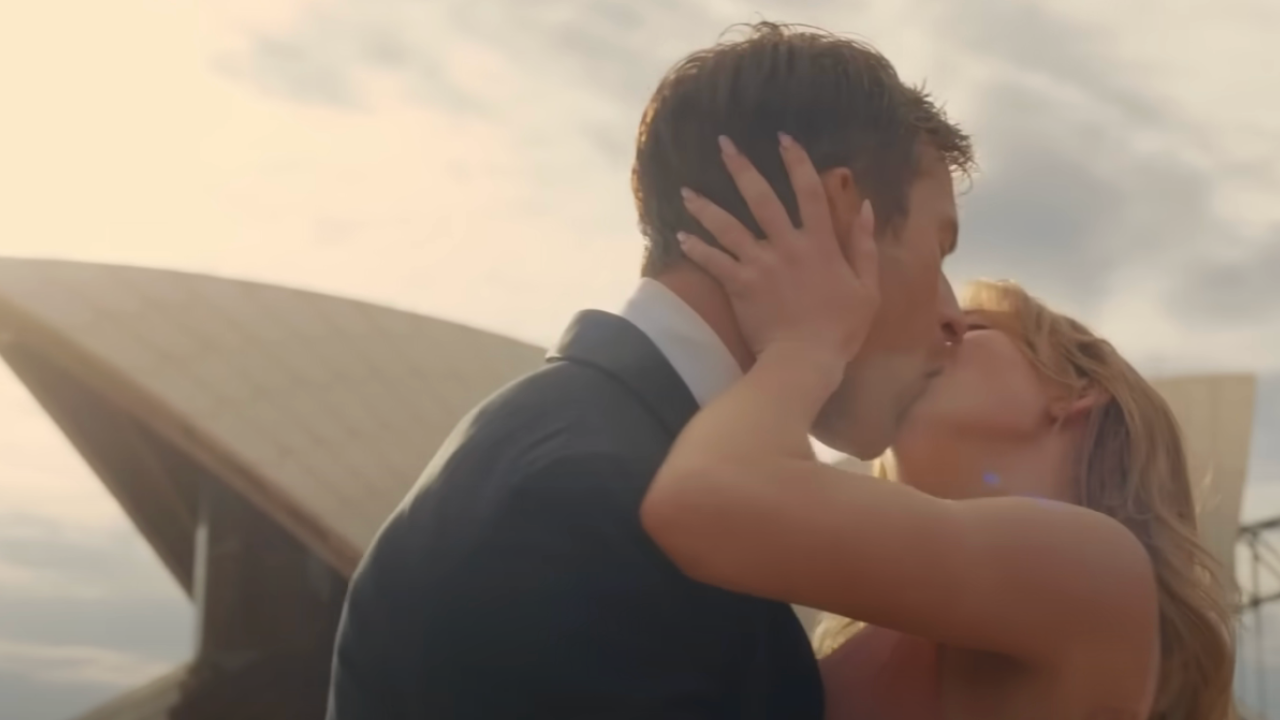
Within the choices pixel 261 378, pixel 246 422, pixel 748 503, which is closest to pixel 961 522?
pixel 748 503

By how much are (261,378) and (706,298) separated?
8.22 metres

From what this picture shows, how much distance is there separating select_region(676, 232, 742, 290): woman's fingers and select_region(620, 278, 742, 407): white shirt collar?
0.04m

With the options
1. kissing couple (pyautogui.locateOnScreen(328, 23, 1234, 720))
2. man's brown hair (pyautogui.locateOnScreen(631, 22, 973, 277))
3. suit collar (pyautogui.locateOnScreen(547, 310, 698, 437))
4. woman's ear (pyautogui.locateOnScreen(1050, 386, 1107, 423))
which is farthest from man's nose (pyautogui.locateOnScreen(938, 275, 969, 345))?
suit collar (pyautogui.locateOnScreen(547, 310, 698, 437))

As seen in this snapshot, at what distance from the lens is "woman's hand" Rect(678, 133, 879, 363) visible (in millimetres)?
1258

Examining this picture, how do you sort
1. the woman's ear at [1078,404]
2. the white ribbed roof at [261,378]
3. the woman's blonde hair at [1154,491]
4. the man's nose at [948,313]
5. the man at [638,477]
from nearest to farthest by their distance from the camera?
the man at [638,477] → the man's nose at [948,313] → the woman's blonde hair at [1154,491] → the woman's ear at [1078,404] → the white ribbed roof at [261,378]

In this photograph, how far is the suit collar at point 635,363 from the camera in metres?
1.18

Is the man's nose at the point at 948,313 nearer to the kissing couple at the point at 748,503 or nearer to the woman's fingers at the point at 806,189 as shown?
the kissing couple at the point at 748,503

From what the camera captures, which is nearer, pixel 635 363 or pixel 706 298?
pixel 635 363

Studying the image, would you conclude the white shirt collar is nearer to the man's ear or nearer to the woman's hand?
the woman's hand

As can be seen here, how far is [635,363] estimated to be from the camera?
3.88 feet

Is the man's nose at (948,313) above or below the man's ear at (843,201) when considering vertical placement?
below

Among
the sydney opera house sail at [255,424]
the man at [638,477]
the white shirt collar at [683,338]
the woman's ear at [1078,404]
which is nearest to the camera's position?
the man at [638,477]

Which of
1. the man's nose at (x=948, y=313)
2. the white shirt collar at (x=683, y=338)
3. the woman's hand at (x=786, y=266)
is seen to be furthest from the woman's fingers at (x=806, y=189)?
the man's nose at (x=948, y=313)

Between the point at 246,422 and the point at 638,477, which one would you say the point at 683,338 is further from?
the point at 246,422
